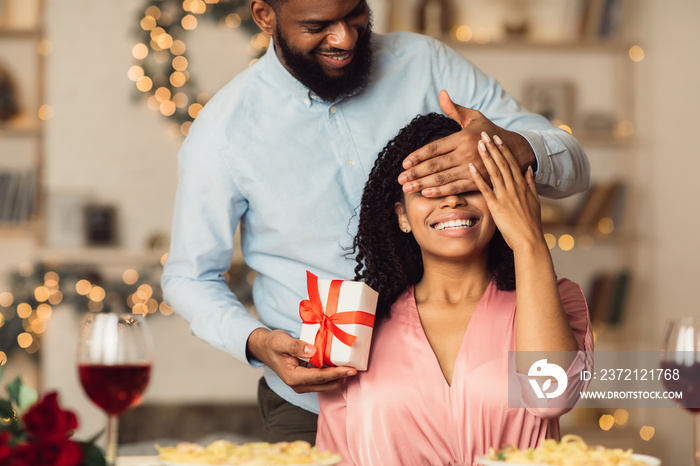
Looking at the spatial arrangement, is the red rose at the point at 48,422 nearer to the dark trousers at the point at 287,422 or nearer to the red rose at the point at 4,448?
the red rose at the point at 4,448

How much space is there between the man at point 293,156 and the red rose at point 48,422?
0.81m

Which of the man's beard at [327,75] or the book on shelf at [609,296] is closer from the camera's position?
the man's beard at [327,75]

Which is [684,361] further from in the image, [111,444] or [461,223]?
[111,444]

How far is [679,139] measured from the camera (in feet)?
11.8

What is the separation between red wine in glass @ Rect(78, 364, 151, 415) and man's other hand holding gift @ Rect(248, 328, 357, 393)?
1.38ft

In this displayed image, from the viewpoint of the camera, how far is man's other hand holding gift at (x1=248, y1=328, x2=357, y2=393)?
50.4 inches

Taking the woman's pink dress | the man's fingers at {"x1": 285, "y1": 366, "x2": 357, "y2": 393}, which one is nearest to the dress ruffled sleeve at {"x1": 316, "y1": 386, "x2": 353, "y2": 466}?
the woman's pink dress

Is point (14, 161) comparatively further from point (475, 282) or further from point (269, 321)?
point (475, 282)

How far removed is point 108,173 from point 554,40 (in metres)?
2.44

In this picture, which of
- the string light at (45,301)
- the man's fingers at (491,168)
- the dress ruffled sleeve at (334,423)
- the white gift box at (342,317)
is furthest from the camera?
the string light at (45,301)

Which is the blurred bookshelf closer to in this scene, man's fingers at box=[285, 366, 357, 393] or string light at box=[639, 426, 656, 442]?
man's fingers at box=[285, 366, 357, 393]

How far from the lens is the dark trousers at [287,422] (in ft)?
5.88

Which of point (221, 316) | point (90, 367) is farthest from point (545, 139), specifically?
point (90, 367)

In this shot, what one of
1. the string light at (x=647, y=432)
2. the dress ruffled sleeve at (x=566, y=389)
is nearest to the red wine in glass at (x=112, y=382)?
the dress ruffled sleeve at (x=566, y=389)
